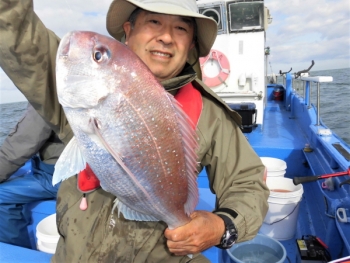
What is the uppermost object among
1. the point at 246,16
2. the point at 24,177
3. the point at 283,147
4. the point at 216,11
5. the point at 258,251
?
the point at 216,11

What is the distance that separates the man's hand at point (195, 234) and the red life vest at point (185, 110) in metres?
0.52

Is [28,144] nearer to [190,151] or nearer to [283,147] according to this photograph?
[190,151]

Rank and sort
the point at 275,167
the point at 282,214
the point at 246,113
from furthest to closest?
the point at 246,113 < the point at 275,167 < the point at 282,214

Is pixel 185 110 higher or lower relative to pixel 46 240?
higher

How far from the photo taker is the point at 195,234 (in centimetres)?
141

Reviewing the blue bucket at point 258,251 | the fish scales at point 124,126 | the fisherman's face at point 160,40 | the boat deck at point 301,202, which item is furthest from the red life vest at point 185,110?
the blue bucket at point 258,251

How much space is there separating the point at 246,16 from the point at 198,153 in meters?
6.52

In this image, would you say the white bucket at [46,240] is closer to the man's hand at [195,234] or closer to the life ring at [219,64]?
the man's hand at [195,234]

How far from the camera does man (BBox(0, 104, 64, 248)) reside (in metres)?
3.07

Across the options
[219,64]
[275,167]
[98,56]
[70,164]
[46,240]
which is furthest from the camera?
[219,64]

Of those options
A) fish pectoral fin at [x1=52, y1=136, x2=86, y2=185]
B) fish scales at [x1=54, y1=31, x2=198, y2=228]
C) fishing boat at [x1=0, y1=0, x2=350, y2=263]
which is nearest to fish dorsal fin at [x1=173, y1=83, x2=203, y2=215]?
fish scales at [x1=54, y1=31, x2=198, y2=228]

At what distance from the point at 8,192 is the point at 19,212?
0.29m

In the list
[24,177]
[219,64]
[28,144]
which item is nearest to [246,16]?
[219,64]

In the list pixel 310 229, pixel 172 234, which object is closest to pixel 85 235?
pixel 172 234
